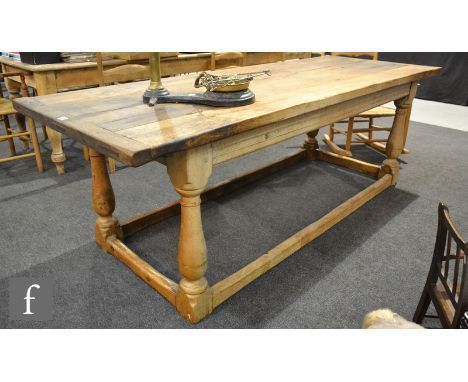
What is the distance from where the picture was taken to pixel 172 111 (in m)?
1.66

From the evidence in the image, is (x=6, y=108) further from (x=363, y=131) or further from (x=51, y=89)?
(x=363, y=131)

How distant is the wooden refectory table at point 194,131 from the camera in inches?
55.7

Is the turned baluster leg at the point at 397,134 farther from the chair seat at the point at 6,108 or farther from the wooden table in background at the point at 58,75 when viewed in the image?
the chair seat at the point at 6,108

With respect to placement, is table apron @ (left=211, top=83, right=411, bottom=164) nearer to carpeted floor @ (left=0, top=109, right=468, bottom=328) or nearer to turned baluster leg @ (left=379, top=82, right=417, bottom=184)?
turned baluster leg @ (left=379, top=82, right=417, bottom=184)

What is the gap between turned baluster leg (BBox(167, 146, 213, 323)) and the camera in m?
1.44

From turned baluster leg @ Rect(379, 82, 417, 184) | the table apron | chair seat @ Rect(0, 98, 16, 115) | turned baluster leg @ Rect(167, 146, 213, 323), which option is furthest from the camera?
chair seat @ Rect(0, 98, 16, 115)

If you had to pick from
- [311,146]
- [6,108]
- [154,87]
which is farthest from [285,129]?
[6,108]

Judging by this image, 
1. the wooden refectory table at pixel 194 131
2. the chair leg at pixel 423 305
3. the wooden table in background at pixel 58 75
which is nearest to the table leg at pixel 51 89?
the wooden table in background at pixel 58 75

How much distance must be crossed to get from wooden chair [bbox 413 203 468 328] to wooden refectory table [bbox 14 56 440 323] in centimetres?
72

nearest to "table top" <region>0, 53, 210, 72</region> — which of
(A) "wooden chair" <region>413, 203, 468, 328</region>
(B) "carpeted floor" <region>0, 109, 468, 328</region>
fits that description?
(B) "carpeted floor" <region>0, 109, 468, 328</region>

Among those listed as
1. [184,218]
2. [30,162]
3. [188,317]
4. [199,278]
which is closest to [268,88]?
[184,218]

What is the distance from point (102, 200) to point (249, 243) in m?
0.83

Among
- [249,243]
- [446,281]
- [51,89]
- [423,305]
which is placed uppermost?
[51,89]

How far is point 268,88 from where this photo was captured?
208 centimetres
